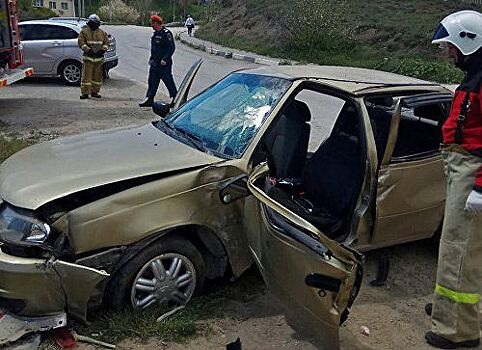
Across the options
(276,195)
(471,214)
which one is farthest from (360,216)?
(471,214)

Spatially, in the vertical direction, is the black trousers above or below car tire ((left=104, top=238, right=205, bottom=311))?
below

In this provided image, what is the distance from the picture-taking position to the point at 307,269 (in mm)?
2953

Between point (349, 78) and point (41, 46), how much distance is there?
11.2 metres

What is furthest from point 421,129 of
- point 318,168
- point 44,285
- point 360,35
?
point 360,35

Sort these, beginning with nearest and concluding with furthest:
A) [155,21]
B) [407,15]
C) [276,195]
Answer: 1. [276,195]
2. [155,21]
3. [407,15]

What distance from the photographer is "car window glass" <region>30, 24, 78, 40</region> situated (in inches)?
555

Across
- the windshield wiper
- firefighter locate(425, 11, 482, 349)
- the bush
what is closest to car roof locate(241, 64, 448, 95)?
the windshield wiper

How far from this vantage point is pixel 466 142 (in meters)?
3.31

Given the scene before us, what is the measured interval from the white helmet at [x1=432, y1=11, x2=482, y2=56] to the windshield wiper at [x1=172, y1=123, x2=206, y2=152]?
5.34 feet

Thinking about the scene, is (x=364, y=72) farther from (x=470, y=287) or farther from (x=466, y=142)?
(x=470, y=287)

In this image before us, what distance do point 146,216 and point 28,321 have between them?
0.88 metres

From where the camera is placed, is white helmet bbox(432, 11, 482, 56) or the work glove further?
white helmet bbox(432, 11, 482, 56)

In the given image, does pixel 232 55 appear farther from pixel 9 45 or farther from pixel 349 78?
pixel 349 78

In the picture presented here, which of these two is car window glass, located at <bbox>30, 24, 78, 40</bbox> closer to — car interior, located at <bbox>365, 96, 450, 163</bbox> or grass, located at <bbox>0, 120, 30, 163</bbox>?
grass, located at <bbox>0, 120, 30, 163</bbox>
